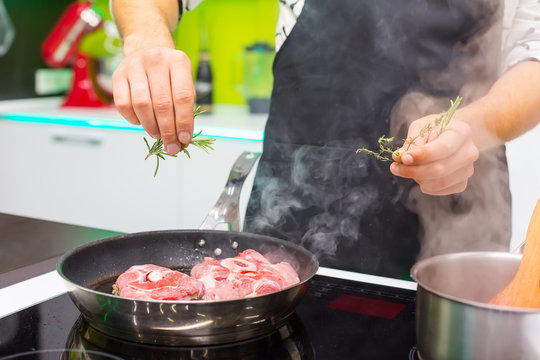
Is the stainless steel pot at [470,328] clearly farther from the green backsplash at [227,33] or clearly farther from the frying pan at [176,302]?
the green backsplash at [227,33]

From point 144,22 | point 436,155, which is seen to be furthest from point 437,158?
point 144,22

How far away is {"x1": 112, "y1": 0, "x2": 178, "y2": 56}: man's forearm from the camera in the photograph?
4.01 ft

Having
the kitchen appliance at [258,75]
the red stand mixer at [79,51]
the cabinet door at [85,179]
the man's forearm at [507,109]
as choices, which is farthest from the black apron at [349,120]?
the red stand mixer at [79,51]

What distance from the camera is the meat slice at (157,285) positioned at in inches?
34.8

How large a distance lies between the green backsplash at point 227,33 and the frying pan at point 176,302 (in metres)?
2.18

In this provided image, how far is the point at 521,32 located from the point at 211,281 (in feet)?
3.01

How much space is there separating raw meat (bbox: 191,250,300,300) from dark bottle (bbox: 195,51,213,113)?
6.58 feet

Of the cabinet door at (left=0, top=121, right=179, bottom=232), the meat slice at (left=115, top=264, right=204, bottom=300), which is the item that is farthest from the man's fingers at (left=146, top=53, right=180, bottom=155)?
the cabinet door at (left=0, top=121, right=179, bottom=232)

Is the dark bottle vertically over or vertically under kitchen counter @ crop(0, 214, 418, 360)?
over

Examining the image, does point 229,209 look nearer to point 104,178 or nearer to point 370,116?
point 370,116

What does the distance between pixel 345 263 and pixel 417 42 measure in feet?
1.85

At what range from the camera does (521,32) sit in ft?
4.47

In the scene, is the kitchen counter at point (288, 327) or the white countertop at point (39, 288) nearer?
the kitchen counter at point (288, 327)

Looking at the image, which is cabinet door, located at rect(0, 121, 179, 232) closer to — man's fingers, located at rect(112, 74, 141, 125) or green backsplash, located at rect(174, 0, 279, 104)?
green backsplash, located at rect(174, 0, 279, 104)
